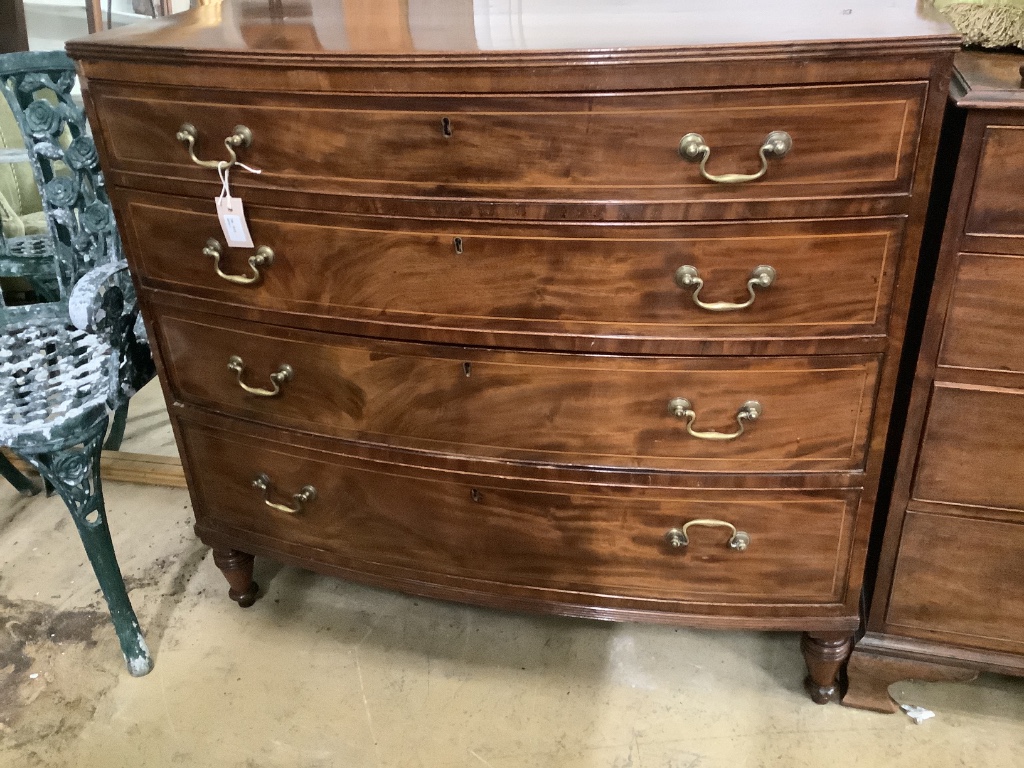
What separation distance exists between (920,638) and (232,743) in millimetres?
1114

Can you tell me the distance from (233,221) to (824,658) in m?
1.12

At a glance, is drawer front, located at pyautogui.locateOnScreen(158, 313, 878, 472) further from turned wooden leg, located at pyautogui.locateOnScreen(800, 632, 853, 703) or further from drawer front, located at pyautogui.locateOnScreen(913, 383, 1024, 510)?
turned wooden leg, located at pyautogui.locateOnScreen(800, 632, 853, 703)

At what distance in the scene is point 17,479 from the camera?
1898 millimetres

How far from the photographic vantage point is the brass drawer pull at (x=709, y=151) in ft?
2.94

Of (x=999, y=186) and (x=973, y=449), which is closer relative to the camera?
(x=999, y=186)

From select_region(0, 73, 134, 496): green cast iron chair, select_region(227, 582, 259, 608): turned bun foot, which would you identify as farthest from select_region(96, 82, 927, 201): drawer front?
select_region(227, 582, 259, 608): turned bun foot

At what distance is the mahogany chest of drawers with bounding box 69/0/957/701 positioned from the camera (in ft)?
3.01

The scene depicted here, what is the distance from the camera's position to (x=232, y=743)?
1.33m

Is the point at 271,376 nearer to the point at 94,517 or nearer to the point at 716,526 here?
the point at 94,517

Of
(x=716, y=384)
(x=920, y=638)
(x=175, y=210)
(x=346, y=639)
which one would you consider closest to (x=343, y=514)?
(x=346, y=639)

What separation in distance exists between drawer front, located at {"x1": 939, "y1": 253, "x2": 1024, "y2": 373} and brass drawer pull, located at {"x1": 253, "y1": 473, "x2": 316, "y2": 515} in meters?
0.95

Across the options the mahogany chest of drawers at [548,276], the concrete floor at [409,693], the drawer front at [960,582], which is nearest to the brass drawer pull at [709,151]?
the mahogany chest of drawers at [548,276]

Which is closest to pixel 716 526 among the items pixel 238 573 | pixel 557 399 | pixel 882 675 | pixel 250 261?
pixel 557 399

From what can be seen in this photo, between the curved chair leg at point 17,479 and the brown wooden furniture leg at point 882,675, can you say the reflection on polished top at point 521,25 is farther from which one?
the curved chair leg at point 17,479
